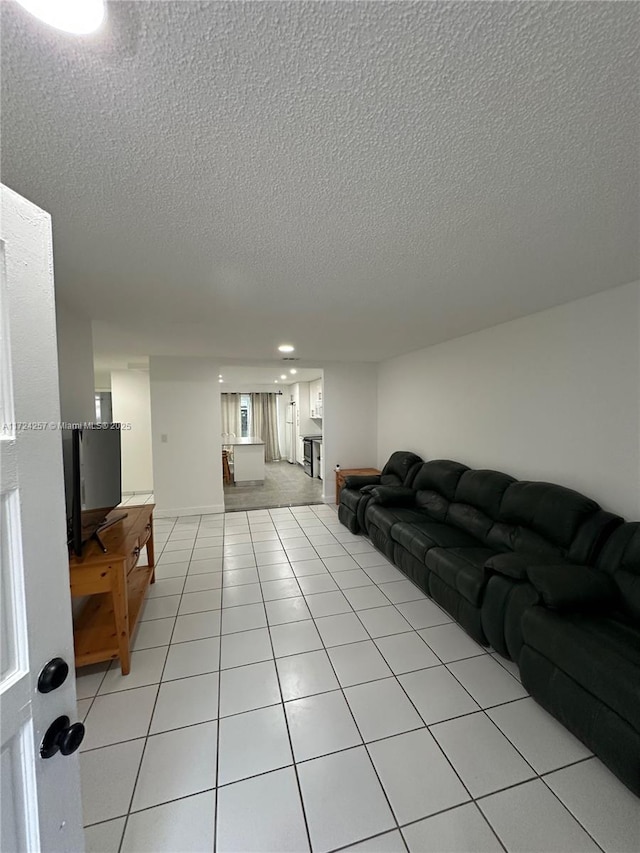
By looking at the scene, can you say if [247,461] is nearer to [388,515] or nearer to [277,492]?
[277,492]

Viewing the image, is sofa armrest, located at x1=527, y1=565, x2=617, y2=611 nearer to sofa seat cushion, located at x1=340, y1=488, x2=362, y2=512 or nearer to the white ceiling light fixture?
sofa seat cushion, located at x1=340, y1=488, x2=362, y2=512

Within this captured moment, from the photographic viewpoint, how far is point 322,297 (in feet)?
7.59

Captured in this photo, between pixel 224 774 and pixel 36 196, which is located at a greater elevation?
pixel 36 196

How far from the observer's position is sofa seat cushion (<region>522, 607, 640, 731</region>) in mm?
1298

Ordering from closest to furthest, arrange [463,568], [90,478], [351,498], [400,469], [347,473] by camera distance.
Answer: [90,478] < [463,568] < [351,498] < [400,469] < [347,473]

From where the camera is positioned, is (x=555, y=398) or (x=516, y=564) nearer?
(x=516, y=564)

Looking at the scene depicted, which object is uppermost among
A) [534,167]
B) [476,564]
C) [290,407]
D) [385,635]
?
[534,167]

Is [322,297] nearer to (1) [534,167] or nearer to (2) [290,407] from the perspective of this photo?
(1) [534,167]

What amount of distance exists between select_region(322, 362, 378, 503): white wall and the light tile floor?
3032 millimetres

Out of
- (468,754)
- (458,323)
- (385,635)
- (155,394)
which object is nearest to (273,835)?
(468,754)

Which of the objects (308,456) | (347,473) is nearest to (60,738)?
(347,473)

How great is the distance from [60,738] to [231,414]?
962cm

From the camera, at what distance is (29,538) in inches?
25.3

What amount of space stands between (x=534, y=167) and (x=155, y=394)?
4749mm
